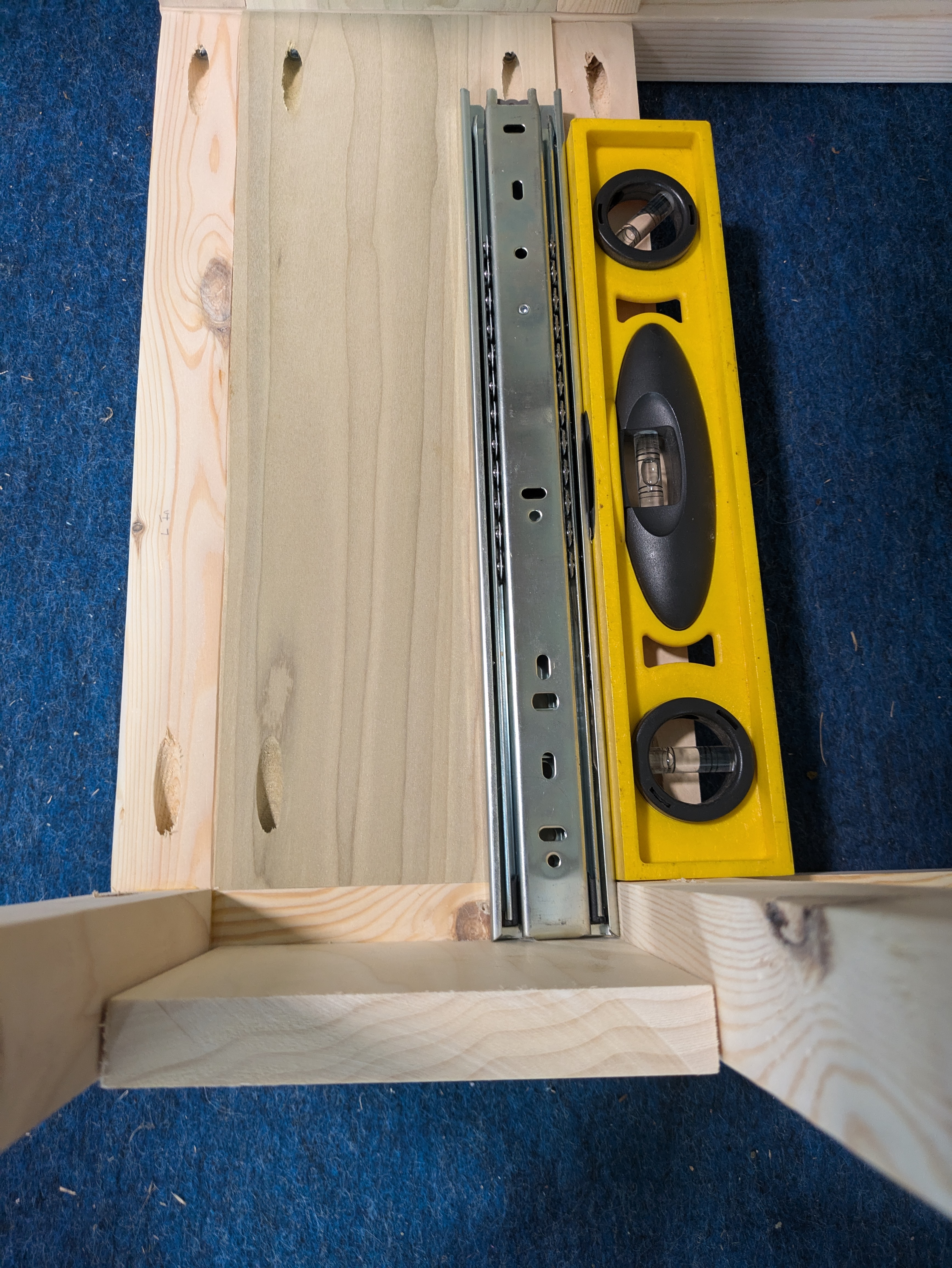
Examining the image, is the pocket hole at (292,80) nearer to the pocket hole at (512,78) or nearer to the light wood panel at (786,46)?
the pocket hole at (512,78)

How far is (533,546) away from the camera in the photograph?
621 millimetres

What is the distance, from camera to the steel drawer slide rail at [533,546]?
0.58 m

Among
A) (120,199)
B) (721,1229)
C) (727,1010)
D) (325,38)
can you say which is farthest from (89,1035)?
(120,199)

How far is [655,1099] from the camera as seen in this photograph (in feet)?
2.63

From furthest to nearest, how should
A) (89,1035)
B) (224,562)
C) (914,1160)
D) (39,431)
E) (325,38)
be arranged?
(39,431) < (325,38) < (224,562) < (89,1035) < (914,1160)

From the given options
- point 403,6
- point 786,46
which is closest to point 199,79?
point 403,6

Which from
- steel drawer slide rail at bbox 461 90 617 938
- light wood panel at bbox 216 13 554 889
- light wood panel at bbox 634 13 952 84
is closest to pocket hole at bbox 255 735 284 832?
light wood panel at bbox 216 13 554 889

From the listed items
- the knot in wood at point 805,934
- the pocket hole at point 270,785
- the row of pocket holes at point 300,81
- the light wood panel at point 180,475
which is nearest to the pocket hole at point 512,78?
the row of pocket holes at point 300,81

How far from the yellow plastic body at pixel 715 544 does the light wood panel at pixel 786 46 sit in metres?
0.26

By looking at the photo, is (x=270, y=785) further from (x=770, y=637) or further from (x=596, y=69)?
(x=596, y=69)

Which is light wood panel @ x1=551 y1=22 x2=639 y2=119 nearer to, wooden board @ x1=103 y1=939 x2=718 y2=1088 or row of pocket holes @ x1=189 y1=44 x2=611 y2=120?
row of pocket holes @ x1=189 y1=44 x2=611 y2=120

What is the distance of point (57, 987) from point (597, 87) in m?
0.79

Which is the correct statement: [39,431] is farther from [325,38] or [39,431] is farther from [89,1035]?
[89,1035]

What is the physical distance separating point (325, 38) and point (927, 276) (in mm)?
683
